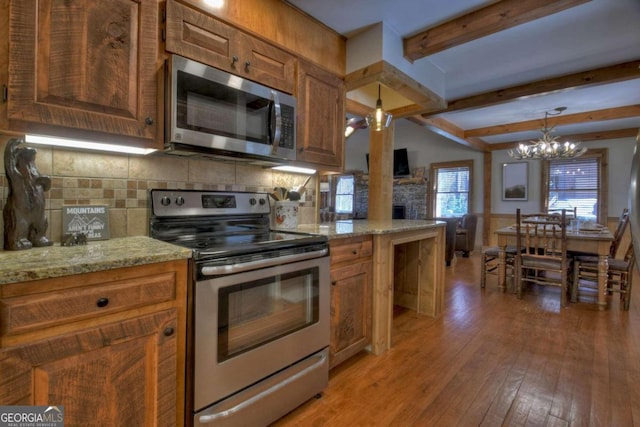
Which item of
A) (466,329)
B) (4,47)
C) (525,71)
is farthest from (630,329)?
(4,47)

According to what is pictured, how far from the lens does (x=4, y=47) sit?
108 cm

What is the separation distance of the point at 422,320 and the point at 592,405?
1298 millimetres

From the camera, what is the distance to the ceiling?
2.10 m

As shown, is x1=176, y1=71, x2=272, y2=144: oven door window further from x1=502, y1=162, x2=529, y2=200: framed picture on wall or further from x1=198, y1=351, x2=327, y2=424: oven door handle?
x1=502, y1=162, x2=529, y2=200: framed picture on wall

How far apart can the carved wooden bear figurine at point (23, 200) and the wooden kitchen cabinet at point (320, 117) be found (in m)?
1.30

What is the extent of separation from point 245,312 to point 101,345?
52 cm

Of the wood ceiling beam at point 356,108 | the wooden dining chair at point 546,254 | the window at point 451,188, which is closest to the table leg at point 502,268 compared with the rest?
the wooden dining chair at point 546,254

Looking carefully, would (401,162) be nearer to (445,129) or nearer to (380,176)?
(445,129)

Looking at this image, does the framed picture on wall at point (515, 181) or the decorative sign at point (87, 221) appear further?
the framed picture on wall at point (515, 181)

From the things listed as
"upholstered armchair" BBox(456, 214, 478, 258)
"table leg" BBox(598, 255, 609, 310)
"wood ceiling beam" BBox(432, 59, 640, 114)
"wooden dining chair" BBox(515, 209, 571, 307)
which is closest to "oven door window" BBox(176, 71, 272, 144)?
"wooden dining chair" BBox(515, 209, 571, 307)

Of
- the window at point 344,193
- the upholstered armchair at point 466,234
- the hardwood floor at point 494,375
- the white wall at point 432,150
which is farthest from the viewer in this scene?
the window at point 344,193

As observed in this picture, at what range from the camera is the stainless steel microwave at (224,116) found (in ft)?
4.73

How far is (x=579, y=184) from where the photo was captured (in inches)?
239

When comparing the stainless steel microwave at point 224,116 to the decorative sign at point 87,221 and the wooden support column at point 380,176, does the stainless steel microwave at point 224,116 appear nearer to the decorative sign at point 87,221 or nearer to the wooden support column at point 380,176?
the decorative sign at point 87,221
